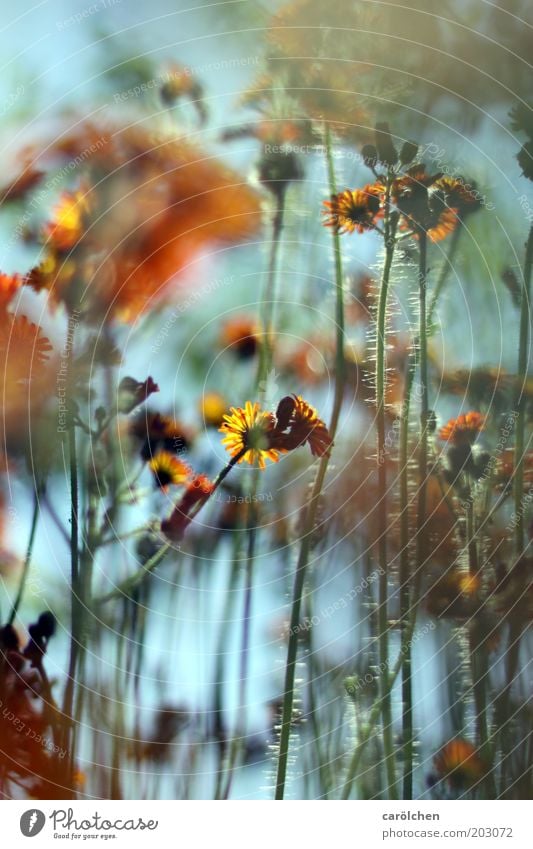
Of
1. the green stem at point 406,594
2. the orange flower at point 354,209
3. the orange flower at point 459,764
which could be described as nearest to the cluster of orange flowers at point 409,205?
the orange flower at point 354,209

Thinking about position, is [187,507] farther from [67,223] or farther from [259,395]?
[67,223]

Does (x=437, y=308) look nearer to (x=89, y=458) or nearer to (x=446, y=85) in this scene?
(x=446, y=85)

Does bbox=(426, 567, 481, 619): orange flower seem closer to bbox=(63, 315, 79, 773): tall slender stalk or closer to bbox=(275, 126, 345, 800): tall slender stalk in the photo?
bbox=(275, 126, 345, 800): tall slender stalk

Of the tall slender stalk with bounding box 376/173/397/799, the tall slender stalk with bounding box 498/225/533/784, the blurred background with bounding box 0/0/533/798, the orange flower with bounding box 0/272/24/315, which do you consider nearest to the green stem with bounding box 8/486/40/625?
the blurred background with bounding box 0/0/533/798

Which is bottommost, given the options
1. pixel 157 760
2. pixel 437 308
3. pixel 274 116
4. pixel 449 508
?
pixel 157 760

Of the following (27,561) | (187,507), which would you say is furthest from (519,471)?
(27,561)

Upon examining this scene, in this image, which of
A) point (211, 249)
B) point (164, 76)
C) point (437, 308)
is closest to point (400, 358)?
point (437, 308)

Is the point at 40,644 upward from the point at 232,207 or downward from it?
downward

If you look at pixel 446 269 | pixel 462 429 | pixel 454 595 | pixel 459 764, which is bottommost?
pixel 459 764
